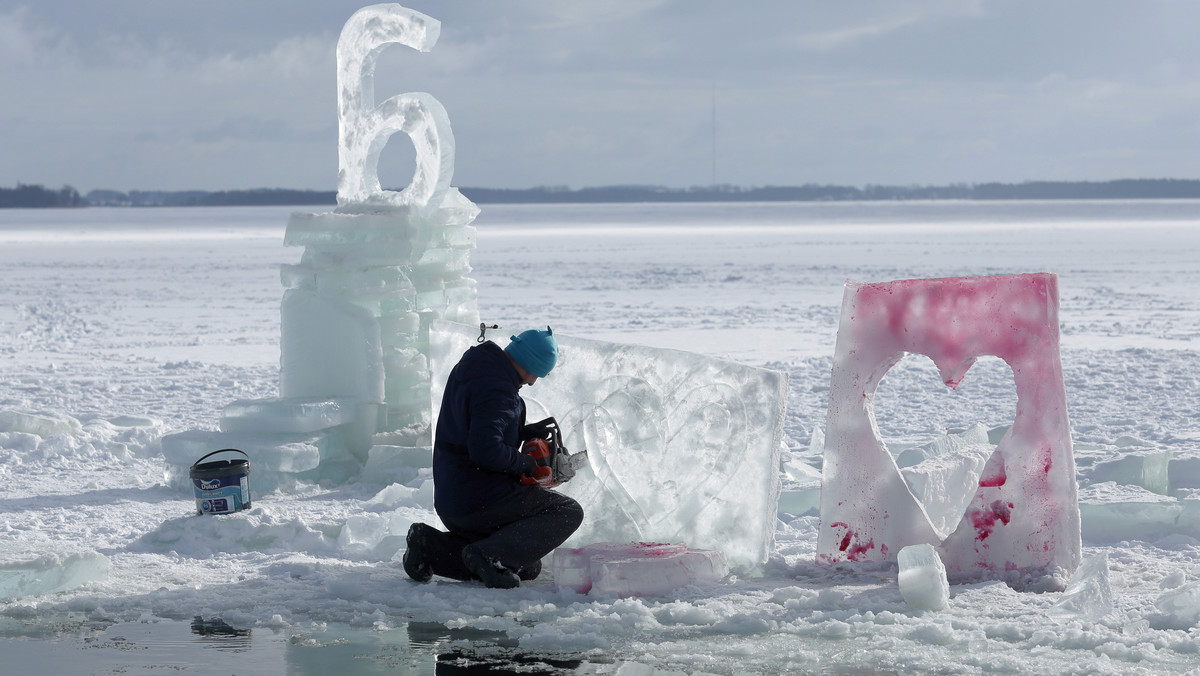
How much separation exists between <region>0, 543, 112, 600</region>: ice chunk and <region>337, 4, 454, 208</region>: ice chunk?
348 cm

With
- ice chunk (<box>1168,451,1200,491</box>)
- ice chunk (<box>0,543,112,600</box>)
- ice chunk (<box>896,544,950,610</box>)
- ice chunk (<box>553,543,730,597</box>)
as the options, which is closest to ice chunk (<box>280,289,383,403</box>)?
ice chunk (<box>0,543,112,600</box>)

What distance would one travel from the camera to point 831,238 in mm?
44875

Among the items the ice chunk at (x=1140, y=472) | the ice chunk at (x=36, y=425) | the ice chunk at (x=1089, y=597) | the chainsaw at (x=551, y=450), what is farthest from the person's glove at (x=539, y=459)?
the ice chunk at (x=36, y=425)

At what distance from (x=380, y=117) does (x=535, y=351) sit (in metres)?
3.71

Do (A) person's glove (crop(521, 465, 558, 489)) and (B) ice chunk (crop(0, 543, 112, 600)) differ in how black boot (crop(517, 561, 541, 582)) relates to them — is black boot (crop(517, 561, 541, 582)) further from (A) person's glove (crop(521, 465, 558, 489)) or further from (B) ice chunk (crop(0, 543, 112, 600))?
(B) ice chunk (crop(0, 543, 112, 600))

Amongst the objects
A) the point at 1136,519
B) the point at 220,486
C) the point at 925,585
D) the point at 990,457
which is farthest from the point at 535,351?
the point at 1136,519

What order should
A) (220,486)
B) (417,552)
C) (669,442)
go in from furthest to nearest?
(220,486) < (669,442) < (417,552)

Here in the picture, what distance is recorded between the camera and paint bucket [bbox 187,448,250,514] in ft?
20.4

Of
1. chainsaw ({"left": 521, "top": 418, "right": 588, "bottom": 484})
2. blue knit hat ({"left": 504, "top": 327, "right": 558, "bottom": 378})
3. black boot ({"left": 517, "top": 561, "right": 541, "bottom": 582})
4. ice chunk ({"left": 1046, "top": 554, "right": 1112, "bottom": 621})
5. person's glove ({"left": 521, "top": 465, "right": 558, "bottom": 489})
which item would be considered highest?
blue knit hat ({"left": 504, "top": 327, "right": 558, "bottom": 378})

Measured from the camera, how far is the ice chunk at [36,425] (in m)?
8.64

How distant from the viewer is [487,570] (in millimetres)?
5023

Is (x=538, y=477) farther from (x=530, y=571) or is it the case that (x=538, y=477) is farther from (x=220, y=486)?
(x=220, y=486)

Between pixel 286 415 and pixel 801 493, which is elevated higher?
pixel 286 415

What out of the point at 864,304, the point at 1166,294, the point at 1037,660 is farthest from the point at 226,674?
the point at 1166,294
